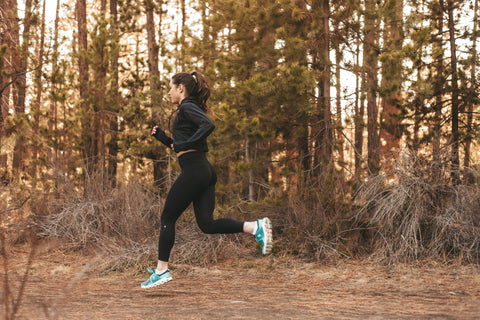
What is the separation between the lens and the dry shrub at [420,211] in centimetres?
602

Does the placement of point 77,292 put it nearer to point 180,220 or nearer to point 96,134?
point 180,220

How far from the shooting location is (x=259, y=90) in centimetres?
757

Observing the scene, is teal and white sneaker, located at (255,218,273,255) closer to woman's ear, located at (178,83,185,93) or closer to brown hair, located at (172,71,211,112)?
brown hair, located at (172,71,211,112)

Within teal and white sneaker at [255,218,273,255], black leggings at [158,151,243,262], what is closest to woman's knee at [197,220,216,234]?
black leggings at [158,151,243,262]

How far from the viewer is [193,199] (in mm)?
4645

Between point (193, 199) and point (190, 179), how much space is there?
0.26 metres

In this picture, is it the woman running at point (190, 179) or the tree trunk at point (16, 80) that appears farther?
the tree trunk at point (16, 80)

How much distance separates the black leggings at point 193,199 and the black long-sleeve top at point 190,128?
12cm

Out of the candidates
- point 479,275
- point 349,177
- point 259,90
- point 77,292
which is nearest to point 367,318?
point 479,275

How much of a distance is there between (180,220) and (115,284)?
1.89 meters

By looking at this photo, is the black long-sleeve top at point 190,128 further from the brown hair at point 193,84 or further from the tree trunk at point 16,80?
the tree trunk at point 16,80

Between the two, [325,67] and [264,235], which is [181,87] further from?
[325,67]

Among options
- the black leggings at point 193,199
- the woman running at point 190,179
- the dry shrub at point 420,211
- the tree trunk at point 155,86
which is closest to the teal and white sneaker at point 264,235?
the woman running at point 190,179

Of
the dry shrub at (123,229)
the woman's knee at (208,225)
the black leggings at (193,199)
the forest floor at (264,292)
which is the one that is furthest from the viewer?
the dry shrub at (123,229)
